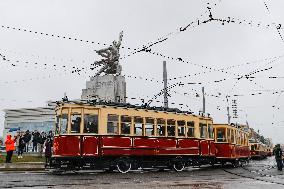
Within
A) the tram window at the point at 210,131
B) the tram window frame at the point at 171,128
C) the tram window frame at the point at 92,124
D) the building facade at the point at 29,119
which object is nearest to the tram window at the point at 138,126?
the tram window frame at the point at 171,128

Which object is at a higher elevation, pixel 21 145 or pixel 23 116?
pixel 23 116

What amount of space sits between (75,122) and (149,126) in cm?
384

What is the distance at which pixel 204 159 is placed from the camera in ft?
68.2

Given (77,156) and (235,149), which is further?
(235,149)

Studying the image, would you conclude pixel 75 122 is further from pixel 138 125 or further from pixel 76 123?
pixel 138 125

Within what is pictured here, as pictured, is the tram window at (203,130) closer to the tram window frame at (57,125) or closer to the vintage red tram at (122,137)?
the vintage red tram at (122,137)

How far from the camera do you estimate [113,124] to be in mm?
16594

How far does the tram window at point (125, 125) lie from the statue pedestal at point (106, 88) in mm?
7850

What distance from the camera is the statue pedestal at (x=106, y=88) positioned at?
25.1 metres

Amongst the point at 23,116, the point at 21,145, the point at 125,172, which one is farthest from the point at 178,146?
the point at 23,116

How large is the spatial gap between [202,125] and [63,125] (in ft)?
28.0

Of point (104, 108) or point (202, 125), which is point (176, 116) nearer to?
point (202, 125)

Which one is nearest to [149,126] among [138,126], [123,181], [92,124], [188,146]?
[138,126]

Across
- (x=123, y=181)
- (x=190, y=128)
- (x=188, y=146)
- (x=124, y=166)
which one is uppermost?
(x=190, y=128)
